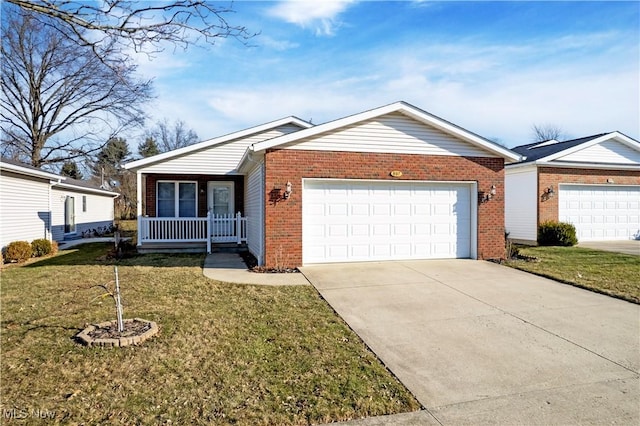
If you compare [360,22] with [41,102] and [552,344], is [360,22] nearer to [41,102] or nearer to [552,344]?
[552,344]

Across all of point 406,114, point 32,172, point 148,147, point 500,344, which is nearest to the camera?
point 500,344

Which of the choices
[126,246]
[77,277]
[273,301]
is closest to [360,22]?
[273,301]

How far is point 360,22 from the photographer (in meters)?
9.63

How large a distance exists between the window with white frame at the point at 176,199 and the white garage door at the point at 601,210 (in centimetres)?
1487

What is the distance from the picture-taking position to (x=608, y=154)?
15984mm

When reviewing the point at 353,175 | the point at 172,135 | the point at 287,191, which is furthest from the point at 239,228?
the point at 172,135

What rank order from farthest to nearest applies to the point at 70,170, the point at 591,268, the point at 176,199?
1. the point at 70,170
2. the point at 176,199
3. the point at 591,268

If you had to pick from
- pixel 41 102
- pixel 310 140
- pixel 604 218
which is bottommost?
pixel 604 218

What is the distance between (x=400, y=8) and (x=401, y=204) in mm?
4995

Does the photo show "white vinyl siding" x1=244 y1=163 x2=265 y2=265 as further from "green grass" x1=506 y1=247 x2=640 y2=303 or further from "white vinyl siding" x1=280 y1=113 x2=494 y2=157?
"green grass" x1=506 y1=247 x2=640 y2=303

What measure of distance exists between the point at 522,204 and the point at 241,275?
12.6 meters

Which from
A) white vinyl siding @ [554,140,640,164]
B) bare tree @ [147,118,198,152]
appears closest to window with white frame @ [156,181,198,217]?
white vinyl siding @ [554,140,640,164]

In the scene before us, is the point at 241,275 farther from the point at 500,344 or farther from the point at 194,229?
the point at 194,229

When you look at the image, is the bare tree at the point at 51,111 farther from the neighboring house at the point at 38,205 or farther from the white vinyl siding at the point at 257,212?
the white vinyl siding at the point at 257,212
